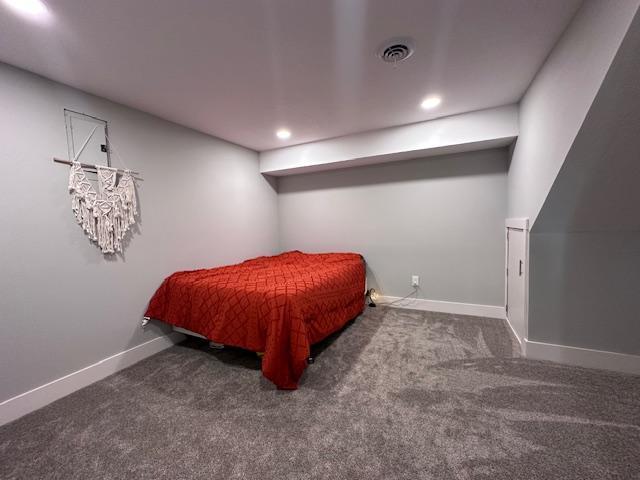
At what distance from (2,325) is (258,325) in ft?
4.89

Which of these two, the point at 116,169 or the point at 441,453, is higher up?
the point at 116,169

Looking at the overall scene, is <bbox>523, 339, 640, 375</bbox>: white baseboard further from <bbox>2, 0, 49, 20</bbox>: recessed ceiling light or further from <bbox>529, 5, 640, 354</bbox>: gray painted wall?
<bbox>2, 0, 49, 20</bbox>: recessed ceiling light

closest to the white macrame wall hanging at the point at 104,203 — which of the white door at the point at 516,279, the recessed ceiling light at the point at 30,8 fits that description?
the recessed ceiling light at the point at 30,8

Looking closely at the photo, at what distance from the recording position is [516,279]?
231 cm

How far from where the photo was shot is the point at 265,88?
194 cm

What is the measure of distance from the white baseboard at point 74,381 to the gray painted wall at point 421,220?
2.27 m

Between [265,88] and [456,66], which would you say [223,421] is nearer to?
[265,88]

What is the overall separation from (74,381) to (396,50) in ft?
10.1

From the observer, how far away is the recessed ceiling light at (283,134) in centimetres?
281

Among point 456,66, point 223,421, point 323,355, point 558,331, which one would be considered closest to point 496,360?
A: point 558,331

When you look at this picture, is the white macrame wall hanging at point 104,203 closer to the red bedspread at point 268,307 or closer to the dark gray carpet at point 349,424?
the red bedspread at point 268,307

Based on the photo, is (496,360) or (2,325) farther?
(496,360)

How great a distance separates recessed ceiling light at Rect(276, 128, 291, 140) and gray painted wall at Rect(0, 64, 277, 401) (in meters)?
0.81

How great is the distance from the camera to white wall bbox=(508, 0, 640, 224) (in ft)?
3.46
